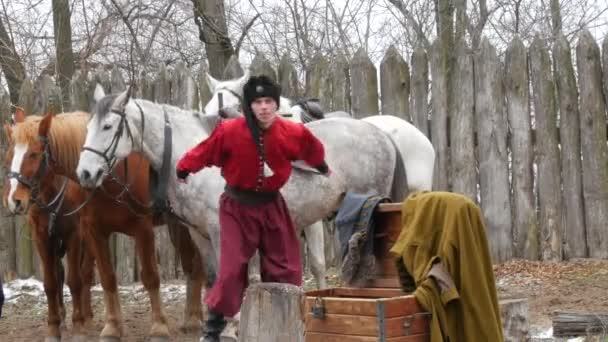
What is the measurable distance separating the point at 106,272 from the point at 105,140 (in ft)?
4.36

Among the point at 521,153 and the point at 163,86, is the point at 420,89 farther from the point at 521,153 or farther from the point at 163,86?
the point at 163,86

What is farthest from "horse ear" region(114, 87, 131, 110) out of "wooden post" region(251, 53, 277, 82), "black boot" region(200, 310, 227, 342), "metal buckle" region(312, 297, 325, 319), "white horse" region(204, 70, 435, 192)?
"wooden post" region(251, 53, 277, 82)

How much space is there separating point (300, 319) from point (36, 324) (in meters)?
5.08

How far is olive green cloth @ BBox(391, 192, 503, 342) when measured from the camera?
4.50 m

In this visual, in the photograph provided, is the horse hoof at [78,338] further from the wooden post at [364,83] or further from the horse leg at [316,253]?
the wooden post at [364,83]

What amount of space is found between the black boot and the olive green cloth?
207 cm

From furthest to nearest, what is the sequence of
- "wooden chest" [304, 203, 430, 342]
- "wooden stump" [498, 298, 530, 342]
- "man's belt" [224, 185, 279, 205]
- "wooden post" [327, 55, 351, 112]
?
"wooden post" [327, 55, 351, 112] < "man's belt" [224, 185, 279, 205] < "wooden stump" [498, 298, 530, 342] < "wooden chest" [304, 203, 430, 342]

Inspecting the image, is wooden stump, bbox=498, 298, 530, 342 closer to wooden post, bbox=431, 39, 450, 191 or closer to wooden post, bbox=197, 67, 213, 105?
wooden post, bbox=431, 39, 450, 191

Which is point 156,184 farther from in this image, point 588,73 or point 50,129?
point 588,73

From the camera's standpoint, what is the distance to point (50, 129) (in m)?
7.54

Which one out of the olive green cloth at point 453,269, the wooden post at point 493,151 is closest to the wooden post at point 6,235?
the wooden post at point 493,151

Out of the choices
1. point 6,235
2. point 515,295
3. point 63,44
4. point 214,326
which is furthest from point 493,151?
point 63,44

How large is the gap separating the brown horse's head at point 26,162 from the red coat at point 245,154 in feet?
6.64

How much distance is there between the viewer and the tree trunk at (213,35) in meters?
13.0
